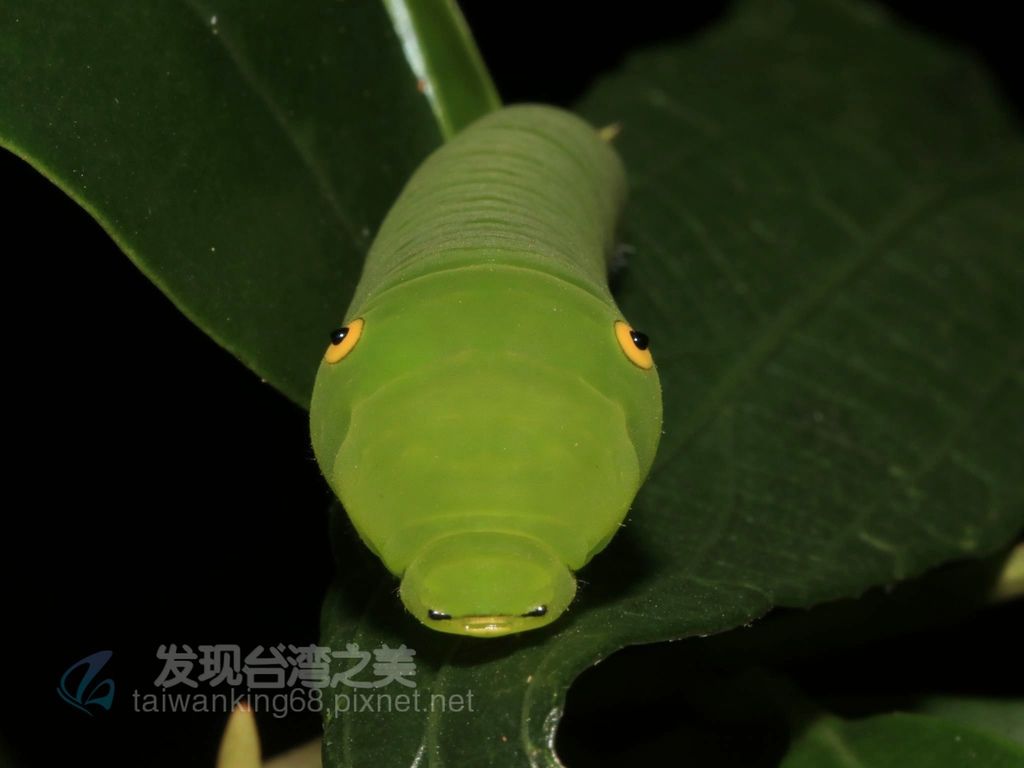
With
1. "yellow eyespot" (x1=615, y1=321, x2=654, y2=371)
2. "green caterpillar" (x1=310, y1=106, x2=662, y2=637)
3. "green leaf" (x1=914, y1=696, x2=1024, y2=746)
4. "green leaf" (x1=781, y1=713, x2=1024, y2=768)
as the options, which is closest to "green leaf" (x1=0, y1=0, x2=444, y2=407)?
"green caterpillar" (x1=310, y1=106, x2=662, y2=637)

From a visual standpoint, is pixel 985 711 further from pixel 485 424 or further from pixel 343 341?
pixel 343 341

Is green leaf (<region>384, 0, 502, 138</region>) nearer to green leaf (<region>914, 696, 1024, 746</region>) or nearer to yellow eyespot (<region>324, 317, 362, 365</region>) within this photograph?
yellow eyespot (<region>324, 317, 362, 365</region>)

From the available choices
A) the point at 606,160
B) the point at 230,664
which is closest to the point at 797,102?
the point at 606,160

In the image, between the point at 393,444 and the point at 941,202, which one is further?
the point at 941,202

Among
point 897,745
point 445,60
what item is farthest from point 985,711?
point 445,60

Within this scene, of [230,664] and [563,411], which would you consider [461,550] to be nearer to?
[563,411]

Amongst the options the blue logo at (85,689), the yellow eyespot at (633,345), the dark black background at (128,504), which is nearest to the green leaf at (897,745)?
the dark black background at (128,504)

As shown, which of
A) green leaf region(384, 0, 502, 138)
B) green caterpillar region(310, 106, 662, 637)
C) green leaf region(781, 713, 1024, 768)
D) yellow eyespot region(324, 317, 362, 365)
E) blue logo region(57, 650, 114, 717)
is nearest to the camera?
green caterpillar region(310, 106, 662, 637)
